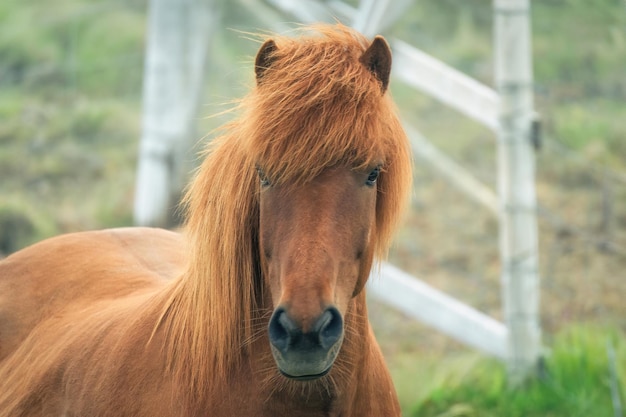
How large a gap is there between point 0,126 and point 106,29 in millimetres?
2419

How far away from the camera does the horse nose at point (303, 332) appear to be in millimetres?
1965

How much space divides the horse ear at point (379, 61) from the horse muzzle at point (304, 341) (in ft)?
2.55

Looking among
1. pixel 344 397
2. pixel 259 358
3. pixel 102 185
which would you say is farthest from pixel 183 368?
pixel 102 185

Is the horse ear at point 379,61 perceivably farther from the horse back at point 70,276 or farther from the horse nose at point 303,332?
the horse back at point 70,276

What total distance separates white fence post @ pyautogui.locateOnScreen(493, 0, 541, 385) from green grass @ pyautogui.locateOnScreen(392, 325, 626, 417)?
13cm

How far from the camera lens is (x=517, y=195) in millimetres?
4801

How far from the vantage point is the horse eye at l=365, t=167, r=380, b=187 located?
2281 millimetres

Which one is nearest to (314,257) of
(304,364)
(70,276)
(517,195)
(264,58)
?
(304,364)

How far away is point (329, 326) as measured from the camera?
2.02 meters

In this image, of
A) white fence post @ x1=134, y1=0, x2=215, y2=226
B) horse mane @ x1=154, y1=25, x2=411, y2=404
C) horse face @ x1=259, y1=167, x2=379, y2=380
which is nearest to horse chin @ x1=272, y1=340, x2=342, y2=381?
horse face @ x1=259, y1=167, x2=379, y2=380

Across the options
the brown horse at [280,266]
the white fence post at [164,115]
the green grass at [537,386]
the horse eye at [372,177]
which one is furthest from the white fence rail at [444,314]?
the horse eye at [372,177]

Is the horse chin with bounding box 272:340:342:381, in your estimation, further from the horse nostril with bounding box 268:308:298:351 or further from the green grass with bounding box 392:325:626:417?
the green grass with bounding box 392:325:626:417

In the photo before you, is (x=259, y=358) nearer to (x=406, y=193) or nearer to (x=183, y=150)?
(x=406, y=193)

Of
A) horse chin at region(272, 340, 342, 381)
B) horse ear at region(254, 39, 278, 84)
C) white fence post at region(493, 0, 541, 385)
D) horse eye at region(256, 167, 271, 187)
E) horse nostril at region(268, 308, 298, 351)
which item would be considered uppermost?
horse ear at region(254, 39, 278, 84)
